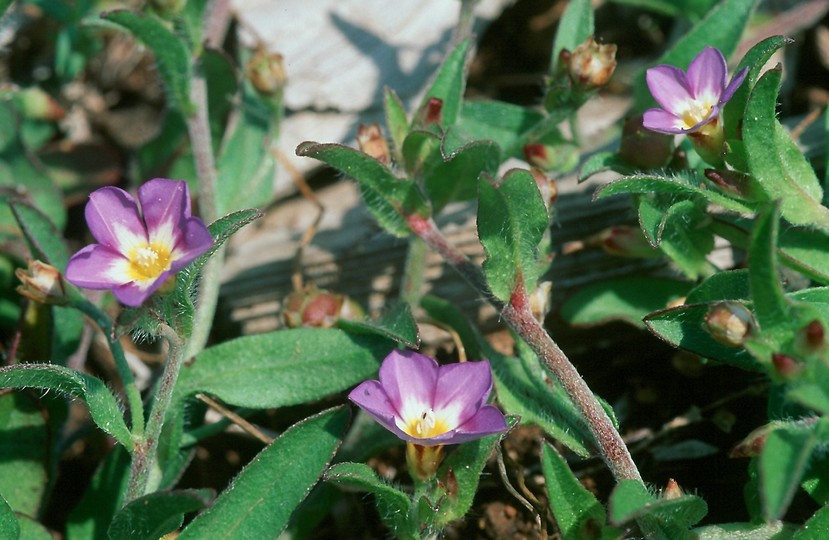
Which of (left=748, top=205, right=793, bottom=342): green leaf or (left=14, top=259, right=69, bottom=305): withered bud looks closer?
(left=748, top=205, right=793, bottom=342): green leaf

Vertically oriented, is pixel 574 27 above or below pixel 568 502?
above

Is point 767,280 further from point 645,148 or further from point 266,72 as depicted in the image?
point 266,72

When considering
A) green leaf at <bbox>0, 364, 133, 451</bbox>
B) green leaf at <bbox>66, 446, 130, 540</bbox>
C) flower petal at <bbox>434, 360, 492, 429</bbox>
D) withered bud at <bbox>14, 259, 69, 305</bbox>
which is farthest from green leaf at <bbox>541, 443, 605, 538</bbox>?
withered bud at <bbox>14, 259, 69, 305</bbox>

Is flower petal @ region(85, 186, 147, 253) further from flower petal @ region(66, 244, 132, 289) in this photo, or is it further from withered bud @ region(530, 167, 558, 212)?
withered bud @ region(530, 167, 558, 212)

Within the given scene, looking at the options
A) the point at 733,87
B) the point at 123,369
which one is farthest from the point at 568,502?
the point at 123,369

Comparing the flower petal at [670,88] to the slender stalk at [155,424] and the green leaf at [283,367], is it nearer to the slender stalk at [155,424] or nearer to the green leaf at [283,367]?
the green leaf at [283,367]

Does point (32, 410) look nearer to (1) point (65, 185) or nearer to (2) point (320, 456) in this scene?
(2) point (320, 456)
